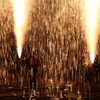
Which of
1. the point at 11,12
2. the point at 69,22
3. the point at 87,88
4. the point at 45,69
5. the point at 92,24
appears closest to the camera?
the point at 87,88

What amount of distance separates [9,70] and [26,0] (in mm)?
6049

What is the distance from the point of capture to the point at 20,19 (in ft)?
71.5

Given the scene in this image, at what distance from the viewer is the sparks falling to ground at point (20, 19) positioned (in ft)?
69.4

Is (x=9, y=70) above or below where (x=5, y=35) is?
below

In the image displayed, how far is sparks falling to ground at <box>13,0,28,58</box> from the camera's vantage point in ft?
69.4

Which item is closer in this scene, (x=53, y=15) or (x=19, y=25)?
(x=19, y=25)

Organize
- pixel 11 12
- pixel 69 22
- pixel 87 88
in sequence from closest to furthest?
pixel 87 88 → pixel 11 12 → pixel 69 22

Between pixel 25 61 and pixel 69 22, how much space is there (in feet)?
45.0

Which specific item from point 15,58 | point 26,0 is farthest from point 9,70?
point 26,0

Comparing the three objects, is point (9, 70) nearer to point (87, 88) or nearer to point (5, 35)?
point (5, 35)

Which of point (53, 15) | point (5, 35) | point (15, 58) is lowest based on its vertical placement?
point (15, 58)

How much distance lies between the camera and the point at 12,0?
22.8 m

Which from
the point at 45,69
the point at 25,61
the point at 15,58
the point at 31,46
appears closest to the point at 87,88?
the point at 25,61

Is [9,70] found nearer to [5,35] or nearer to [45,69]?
[45,69]
